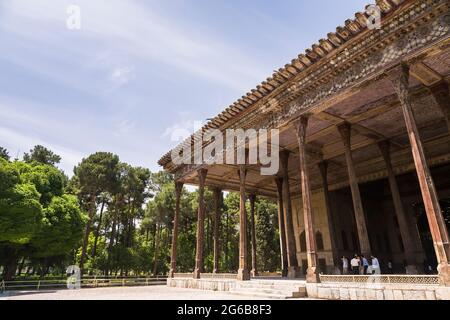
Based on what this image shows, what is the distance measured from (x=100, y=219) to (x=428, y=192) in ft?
112

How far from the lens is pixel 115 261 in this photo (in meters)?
30.9

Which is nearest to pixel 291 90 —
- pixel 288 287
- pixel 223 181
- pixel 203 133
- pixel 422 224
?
pixel 203 133

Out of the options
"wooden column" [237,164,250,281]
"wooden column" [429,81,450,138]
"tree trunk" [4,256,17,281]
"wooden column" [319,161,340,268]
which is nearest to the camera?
"wooden column" [429,81,450,138]

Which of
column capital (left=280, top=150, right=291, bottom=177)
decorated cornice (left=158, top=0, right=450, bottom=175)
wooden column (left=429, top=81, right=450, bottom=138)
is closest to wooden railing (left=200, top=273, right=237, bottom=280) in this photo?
column capital (left=280, top=150, right=291, bottom=177)

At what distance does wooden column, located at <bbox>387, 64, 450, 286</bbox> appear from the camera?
6.34 metres

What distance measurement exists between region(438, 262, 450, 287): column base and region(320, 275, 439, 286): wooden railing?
42cm

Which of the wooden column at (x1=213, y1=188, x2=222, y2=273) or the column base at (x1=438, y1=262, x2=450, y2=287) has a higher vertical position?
the wooden column at (x1=213, y1=188, x2=222, y2=273)

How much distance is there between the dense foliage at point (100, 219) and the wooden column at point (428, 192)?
18.0 meters

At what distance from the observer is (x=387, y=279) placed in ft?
24.5

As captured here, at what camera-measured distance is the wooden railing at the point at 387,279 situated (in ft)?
21.9

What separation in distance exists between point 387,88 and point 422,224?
11.8 metres

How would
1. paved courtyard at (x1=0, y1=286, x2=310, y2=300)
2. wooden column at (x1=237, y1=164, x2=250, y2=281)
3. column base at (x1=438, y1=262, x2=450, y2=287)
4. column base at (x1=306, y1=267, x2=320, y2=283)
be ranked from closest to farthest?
column base at (x1=438, y1=262, x2=450, y2=287)
column base at (x1=306, y1=267, x2=320, y2=283)
paved courtyard at (x1=0, y1=286, x2=310, y2=300)
wooden column at (x1=237, y1=164, x2=250, y2=281)
